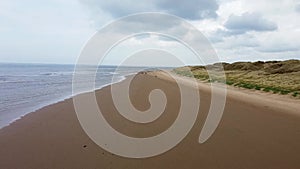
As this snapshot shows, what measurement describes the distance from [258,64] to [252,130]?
55.9 m

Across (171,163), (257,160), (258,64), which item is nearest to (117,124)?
(171,163)

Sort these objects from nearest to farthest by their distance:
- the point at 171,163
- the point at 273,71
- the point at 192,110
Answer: the point at 171,163 → the point at 192,110 → the point at 273,71

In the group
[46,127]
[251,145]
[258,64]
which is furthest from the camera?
[258,64]

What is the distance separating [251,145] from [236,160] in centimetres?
149

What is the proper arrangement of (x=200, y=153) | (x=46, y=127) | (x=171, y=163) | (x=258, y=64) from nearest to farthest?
(x=171, y=163), (x=200, y=153), (x=46, y=127), (x=258, y=64)

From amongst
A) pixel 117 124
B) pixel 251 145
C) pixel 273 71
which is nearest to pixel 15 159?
pixel 117 124

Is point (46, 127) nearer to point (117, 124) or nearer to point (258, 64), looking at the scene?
point (117, 124)

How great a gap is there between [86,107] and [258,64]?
2149 inches

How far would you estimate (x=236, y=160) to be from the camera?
20.5 ft

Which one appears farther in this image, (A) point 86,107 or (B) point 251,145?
(A) point 86,107

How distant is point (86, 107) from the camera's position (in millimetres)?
13938

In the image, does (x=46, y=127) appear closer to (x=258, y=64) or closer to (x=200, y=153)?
(x=200, y=153)

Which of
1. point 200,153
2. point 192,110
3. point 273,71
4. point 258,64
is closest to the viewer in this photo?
point 200,153

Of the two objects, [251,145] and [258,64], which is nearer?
→ [251,145]
